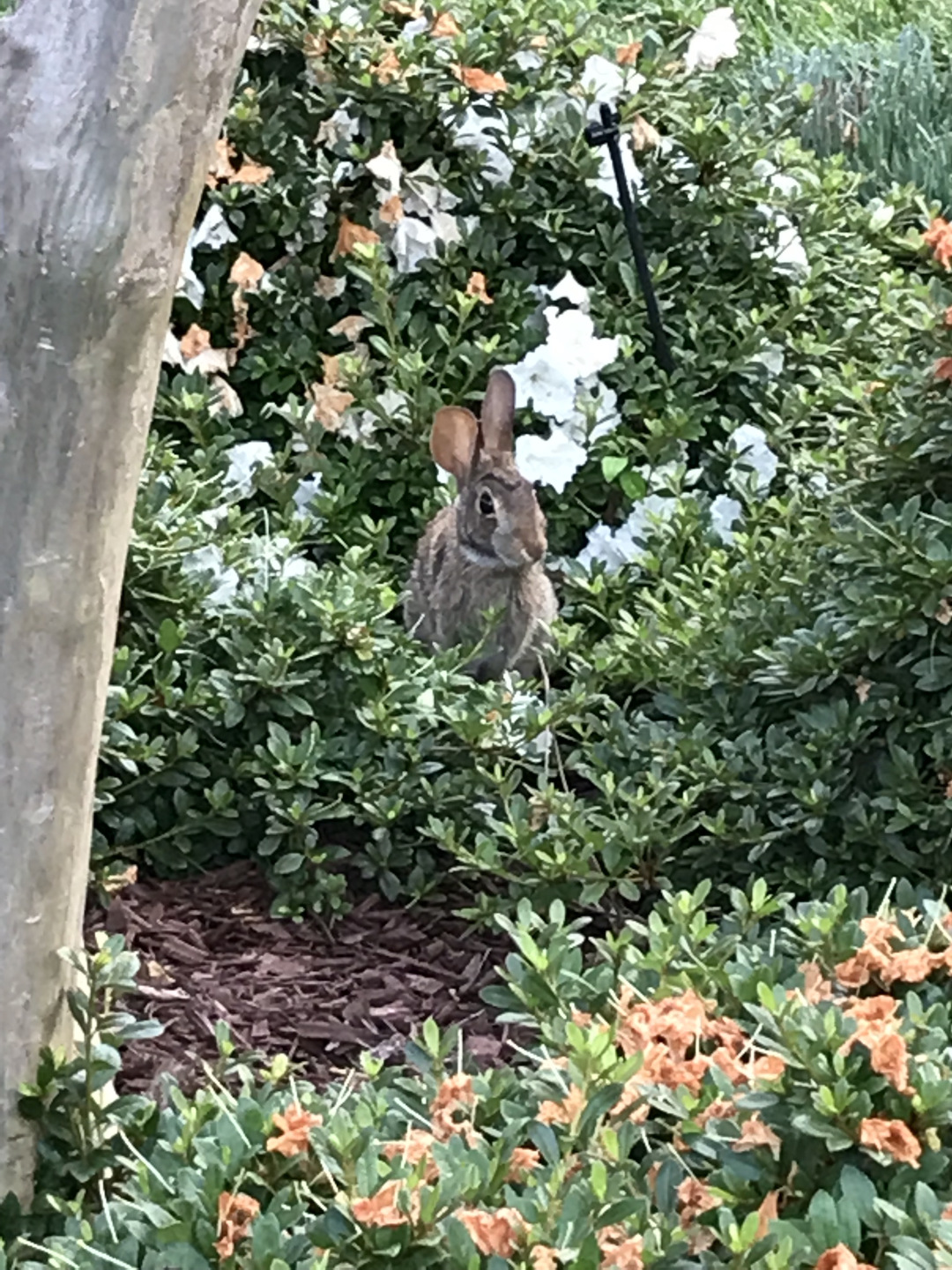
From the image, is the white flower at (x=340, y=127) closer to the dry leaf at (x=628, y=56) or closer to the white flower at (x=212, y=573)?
the dry leaf at (x=628, y=56)

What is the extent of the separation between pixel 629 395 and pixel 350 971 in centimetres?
202

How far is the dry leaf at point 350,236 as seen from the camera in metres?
4.15

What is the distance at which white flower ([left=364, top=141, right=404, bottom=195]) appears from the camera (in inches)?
162

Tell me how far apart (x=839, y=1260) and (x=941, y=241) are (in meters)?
1.87

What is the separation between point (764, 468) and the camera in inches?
Answer: 161

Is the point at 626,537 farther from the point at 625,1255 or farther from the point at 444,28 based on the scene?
the point at 625,1255

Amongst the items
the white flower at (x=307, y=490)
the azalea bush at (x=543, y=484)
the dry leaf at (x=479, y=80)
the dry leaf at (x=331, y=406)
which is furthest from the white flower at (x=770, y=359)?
the white flower at (x=307, y=490)

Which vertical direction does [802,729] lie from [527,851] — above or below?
above

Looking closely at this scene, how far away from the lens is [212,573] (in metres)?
3.13

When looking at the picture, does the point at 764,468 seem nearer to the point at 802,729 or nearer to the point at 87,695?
the point at 802,729

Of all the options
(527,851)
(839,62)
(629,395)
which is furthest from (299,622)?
(839,62)

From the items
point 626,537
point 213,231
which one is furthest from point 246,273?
point 626,537

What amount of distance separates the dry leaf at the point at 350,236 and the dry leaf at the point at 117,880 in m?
1.99

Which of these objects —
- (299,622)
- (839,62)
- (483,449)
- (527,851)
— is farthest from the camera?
(839,62)
